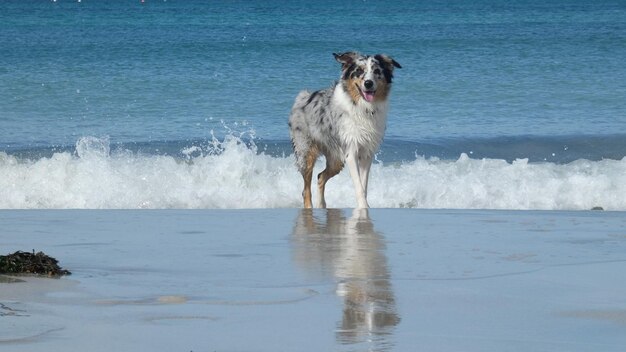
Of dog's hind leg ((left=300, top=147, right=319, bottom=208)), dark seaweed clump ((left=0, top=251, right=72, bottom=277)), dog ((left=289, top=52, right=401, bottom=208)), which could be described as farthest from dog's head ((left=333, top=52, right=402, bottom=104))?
dark seaweed clump ((left=0, top=251, right=72, bottom=277))

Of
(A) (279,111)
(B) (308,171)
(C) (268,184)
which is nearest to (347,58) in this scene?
(B) (308,171)

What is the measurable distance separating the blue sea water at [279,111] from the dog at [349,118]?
6.44 feet

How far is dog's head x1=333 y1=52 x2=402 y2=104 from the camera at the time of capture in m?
11.7

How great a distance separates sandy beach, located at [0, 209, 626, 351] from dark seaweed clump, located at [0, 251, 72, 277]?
142 mm

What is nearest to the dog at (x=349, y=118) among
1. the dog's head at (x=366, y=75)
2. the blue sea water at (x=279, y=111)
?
the dog's head at (x=366, y=75)

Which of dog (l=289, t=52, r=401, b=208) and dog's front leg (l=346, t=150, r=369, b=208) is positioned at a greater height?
dog (l=289, t=52, r=401, b=208)

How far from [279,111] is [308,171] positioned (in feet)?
32.0

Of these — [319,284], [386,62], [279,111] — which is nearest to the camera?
[319,284]

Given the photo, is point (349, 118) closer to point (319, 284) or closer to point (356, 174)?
point (356, 174)

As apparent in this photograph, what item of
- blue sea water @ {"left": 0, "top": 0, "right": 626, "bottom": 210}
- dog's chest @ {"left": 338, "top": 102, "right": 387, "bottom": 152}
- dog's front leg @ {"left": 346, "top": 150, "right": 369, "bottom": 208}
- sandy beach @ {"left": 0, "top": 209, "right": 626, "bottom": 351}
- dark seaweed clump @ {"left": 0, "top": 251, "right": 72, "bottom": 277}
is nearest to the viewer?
sandy beach @ {"left": 0, "top": 209, "right": 626, "bottom": 351}

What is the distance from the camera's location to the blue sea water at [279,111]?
14.9 m

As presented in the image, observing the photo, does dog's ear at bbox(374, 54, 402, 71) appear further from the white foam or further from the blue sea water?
the blue sea water

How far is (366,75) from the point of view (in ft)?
38.3

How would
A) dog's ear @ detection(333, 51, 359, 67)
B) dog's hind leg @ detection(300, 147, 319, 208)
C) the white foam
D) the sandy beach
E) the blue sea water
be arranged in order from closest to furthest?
the sandy beach
dog's ear @ detection(333, 51, 359, 67)
dog's hind leg @ detection(300, 147, 319, 208)
the white foam
the blue sea water
